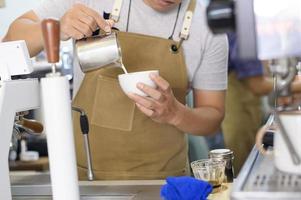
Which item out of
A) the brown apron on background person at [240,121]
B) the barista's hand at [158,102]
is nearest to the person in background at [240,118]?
the brown apron on background person at [240,121]

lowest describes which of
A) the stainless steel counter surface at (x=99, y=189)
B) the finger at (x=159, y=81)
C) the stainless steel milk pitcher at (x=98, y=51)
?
the stainless steel counter surface at (x=99, y=189)

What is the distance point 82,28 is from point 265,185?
2.36 feet

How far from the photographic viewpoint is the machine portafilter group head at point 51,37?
832 millimetres

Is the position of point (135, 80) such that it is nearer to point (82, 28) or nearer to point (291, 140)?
point (82, 28)

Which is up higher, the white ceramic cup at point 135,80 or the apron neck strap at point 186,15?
the apron neck strap at point 186,15

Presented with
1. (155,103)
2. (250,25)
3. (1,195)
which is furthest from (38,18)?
(250,25)

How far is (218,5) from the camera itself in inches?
24.3

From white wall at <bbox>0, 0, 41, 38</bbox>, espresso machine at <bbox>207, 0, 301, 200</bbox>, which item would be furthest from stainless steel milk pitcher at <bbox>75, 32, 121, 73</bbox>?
white wall at <bbox>0, 0, 41, 38</bbox>

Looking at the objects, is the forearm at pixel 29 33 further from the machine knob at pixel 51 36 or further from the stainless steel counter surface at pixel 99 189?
the machine knob at pixel 51 36

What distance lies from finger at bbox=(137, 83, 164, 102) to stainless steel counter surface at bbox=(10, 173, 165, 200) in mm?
215

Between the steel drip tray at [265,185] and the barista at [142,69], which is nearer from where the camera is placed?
the steel drip tray at [265,185]

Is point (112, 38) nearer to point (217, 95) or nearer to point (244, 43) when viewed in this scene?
point (217, 95)

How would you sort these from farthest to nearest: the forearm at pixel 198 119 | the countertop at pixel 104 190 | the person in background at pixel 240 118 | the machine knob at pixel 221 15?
the person in background at pixel 240 118 → the forearm at pixel 198 119 → the countertop at pixel 104 190 → the machine knob at pixel 221 15

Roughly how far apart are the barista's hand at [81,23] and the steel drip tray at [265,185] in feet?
2.01
